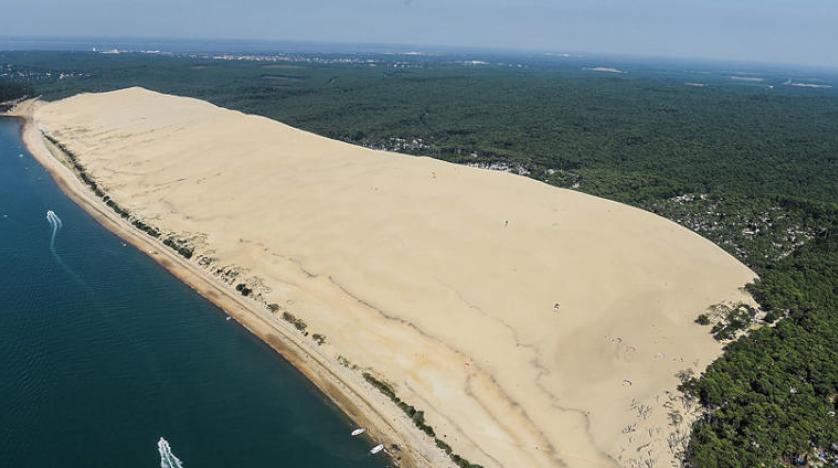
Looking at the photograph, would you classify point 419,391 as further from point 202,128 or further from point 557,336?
point 202,128

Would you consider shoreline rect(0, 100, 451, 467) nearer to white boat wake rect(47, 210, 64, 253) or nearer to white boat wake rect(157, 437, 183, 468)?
white boat wake rect(47, 210, 64, 253)

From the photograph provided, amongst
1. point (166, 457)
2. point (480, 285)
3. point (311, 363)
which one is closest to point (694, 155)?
point (480, 285)

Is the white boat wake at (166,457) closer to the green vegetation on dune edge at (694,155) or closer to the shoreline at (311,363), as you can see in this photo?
the shoreline at (311,363)

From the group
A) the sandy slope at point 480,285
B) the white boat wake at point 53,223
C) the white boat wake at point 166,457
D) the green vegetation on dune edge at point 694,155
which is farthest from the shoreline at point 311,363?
the green vegetation on dune edge at point 694,155

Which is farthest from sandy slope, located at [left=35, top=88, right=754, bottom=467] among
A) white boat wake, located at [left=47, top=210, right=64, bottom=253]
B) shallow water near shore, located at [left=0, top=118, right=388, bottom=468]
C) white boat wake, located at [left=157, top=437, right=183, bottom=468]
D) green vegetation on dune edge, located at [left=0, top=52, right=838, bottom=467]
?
white boat wake, located at [left=157, top=437, right=183, bottom=468]

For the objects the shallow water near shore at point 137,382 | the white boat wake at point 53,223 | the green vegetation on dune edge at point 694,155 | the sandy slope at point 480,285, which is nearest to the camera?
the shallow water near shore at point 137,382
